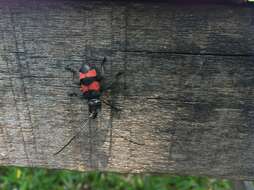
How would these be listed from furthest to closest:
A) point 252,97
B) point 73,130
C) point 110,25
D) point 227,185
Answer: point 227,185
point 73,130
point 252,97
point 110,25

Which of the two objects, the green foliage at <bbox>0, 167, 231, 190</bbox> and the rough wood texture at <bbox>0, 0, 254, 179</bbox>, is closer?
the rough wood texture at <bbox>0, 0, 254, 179</bbox>

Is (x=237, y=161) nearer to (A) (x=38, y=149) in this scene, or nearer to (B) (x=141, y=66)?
(B) (x=141, y=66)

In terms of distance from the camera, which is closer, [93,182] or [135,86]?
[135,86]

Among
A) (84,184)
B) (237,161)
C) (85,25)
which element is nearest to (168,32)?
(85,25)

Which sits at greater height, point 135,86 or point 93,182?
point 135,86

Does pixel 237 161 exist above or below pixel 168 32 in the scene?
below
